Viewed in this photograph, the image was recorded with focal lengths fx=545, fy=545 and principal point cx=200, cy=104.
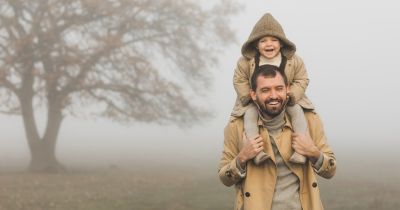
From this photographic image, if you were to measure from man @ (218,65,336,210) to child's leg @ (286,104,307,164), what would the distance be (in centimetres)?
4

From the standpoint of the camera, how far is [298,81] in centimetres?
370

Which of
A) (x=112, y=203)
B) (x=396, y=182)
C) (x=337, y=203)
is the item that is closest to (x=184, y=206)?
(x=112, y=203)

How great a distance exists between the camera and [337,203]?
14102 millimetres

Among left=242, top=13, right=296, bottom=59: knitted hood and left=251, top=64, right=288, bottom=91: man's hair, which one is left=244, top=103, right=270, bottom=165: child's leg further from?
left=242, top=13, right=296, bottom=59: knitted hood

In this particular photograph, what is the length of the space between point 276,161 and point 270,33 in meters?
0.84

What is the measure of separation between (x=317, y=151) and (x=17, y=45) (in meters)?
21.8

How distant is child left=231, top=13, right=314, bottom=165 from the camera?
3.52 m

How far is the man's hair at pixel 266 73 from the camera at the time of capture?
3475 millimetres

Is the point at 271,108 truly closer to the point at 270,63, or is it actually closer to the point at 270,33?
the point at 270,63

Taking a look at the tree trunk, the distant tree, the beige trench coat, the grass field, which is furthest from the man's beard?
the tree trunk

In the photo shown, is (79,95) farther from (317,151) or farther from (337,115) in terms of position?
(337,115)

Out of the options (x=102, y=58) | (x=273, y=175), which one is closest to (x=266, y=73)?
(x=273, y=175)

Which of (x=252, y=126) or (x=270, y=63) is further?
(x=270, y=63)

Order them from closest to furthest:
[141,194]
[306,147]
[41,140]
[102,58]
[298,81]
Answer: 1. [306,147]
2. [298,81]
3. [141,194]
4. [102,58]
5. [41,140]
